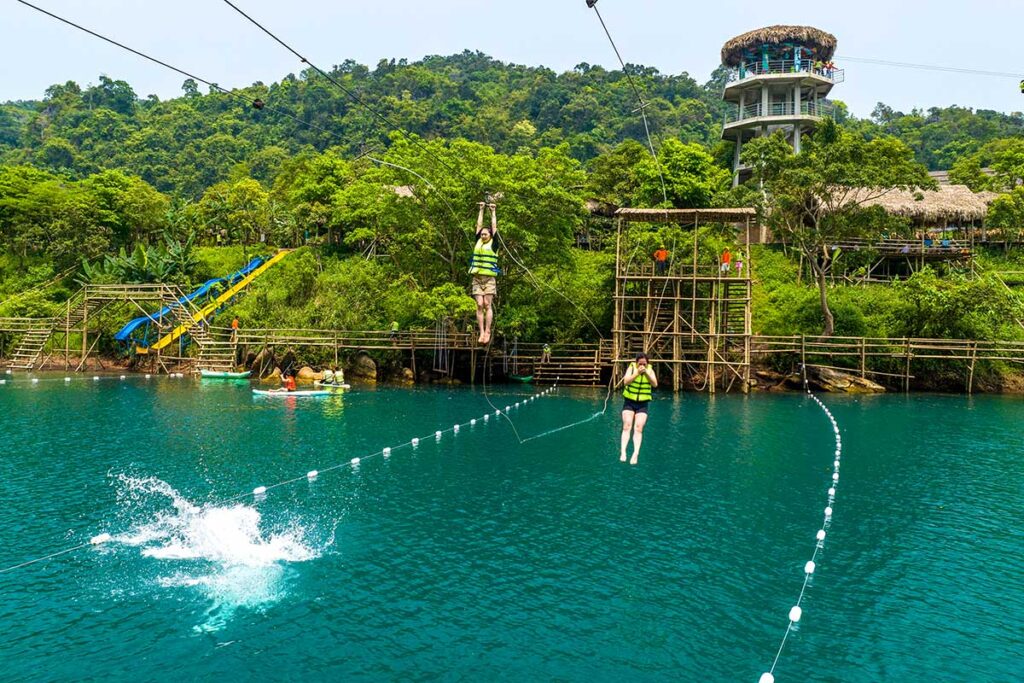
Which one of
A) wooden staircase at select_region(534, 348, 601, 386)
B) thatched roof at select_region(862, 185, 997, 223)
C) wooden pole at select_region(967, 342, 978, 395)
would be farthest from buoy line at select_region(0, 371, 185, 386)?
thatched roof at select_region(862, 185, 997, 223)

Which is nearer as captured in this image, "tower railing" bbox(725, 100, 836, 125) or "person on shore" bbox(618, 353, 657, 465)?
"person on shore" bbox(618, 353, 657, 465)

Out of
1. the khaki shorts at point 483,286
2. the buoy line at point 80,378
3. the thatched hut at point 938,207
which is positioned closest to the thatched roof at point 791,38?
the thatched hut at point 938,207

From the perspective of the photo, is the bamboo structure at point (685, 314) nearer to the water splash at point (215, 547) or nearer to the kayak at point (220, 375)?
the kayak at point (220, 375)

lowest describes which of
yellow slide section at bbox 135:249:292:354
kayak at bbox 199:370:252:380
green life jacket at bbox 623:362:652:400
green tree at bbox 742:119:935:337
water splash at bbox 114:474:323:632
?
water splash at bbox 114:474:323:632

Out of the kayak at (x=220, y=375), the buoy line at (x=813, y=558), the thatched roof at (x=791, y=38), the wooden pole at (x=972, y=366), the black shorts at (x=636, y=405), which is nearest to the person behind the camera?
the buoy line at (x=813, y=558)

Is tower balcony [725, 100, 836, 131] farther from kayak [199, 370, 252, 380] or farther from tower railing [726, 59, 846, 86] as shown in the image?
kayak [199, 370, 252, 380]
